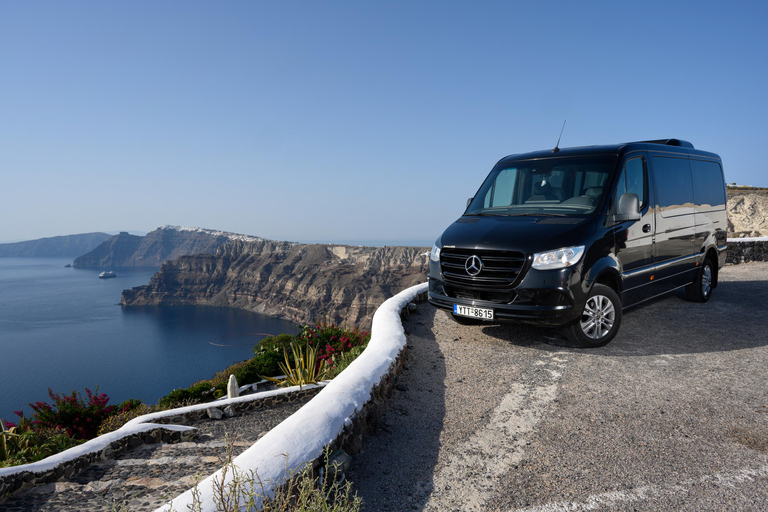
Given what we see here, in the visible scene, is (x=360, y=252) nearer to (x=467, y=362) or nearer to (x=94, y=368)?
(x=94, y=368)

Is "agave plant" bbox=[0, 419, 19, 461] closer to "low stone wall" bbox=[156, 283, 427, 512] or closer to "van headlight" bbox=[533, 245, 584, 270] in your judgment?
"low stone wall" bbox=[156, 283, 427, 512]

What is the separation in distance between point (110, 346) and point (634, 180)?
388 feet

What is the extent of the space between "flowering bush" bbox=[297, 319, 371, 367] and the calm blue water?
133 feet

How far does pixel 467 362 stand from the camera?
547 cm

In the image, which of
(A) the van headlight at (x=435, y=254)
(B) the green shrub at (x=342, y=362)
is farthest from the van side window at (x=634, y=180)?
(B) the green shrub at (x=342, y=362)

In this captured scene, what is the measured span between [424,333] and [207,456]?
365 centimetres

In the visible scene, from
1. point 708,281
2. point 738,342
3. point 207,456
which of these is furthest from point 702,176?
point 207,456

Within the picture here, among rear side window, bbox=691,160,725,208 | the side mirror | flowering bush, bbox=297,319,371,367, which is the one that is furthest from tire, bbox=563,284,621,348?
flowering bush, bbox=297,319,371,367

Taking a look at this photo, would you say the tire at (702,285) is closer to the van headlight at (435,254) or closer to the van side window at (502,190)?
the van side window at (502,190)

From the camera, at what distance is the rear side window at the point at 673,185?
6758 mm

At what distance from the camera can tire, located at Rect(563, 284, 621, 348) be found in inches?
224

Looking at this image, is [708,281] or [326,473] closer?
[326,473]

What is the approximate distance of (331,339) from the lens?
362 inches

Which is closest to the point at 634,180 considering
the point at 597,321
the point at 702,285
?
the point at 597,321
